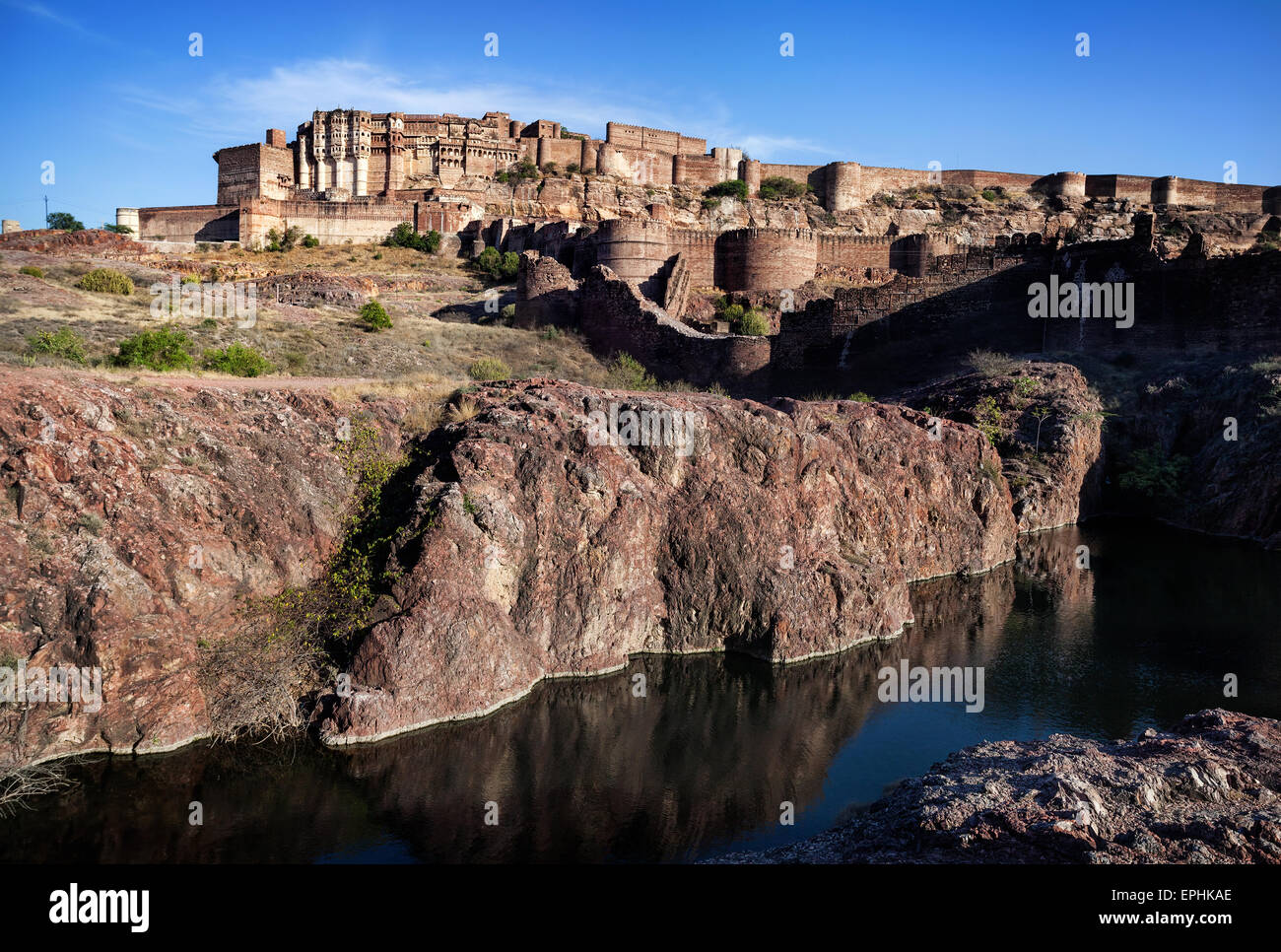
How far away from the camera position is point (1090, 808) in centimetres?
767

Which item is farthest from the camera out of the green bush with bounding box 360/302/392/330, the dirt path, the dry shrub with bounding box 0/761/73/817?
the green bush with bounding box 360/302/392/330

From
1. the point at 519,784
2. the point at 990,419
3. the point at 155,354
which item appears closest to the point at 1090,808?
the point at 519,784

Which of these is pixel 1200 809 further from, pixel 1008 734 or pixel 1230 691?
pixel 1230 691

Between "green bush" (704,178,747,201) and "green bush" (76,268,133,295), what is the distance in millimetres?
42349

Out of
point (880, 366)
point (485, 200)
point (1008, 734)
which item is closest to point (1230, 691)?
point (1008, 734)

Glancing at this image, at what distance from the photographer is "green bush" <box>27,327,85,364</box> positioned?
57.8 feet

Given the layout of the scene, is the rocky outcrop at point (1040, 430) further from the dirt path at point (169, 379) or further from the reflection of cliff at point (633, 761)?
the dirt path at point (169, 379)

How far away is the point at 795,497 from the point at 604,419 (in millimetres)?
3489

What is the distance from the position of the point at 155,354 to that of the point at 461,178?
155 feet

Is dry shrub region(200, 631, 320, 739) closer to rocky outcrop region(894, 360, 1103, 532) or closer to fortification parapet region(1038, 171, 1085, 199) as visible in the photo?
rocky outcrop region(894, 360, 1103, 532)

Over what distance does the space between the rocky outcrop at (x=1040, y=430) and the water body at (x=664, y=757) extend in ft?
23.7

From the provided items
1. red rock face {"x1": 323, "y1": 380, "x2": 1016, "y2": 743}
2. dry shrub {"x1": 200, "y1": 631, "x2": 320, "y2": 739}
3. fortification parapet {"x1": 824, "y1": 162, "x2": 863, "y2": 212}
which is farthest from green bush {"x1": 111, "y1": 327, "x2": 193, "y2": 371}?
fortification parapet {"x1": 824, "y1": 162, "x2": 863, "y2": 212}
